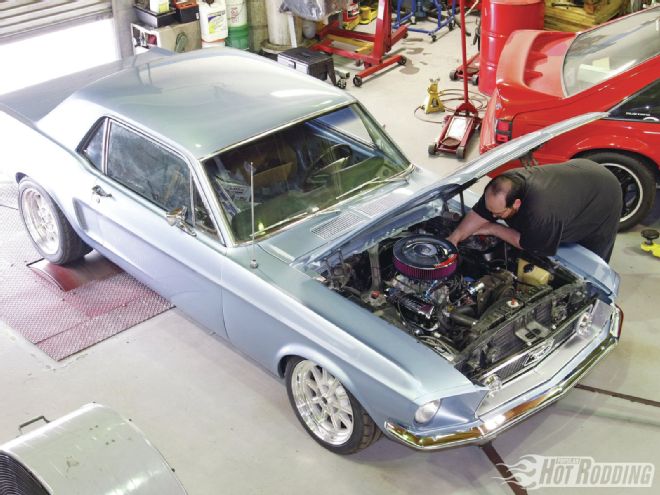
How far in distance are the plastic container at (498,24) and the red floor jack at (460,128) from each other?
427 millimetres

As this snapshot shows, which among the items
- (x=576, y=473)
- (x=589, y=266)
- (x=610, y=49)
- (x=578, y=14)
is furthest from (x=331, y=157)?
(x=578, y=14)

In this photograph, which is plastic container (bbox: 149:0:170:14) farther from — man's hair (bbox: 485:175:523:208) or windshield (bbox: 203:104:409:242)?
man's hair (bbox: 485:175:523:208)

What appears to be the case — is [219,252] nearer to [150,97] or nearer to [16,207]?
[150,97]

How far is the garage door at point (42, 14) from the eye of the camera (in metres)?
7.72

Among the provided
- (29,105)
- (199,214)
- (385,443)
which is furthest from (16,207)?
(385,443)

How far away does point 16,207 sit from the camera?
251 inches

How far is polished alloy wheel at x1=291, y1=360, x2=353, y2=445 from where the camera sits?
3.99 metres

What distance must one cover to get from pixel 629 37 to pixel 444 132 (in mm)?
1728

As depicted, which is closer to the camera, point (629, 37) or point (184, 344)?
point (184, 344)

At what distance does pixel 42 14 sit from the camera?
26.2 feet

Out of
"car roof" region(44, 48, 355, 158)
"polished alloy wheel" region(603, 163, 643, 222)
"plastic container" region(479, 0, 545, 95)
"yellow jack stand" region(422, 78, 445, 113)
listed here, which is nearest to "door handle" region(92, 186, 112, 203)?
"car roof" region(44, 48, 355, 158)

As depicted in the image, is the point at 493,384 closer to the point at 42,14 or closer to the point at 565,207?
the point at 565,207

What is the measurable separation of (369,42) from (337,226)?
5388 millimetres

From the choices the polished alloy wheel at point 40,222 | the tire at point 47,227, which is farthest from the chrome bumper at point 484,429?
the polished alloy wheel at point 40,222
